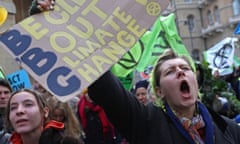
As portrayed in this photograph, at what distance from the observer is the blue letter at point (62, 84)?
2.16 meters

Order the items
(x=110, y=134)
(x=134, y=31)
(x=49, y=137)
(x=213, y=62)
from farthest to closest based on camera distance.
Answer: (x=213, y=62) < (x=110, y=134) < (x=49, y=137) < (x=134, y=31)

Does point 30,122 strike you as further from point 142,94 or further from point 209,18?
point 209,18

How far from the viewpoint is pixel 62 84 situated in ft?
7.18

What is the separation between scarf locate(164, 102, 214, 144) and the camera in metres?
2.41

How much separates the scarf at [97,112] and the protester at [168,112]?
270cm

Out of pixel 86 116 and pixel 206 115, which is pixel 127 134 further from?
pixel 86 116

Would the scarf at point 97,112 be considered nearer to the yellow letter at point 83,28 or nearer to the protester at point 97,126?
the protester at point 97,126

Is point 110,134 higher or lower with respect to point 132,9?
lower

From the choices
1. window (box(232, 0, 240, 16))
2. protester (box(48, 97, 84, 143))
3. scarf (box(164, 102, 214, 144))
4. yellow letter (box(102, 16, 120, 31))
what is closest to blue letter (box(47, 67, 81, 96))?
yellow letter (box(102, 16, 120, 31))

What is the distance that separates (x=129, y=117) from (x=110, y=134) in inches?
118

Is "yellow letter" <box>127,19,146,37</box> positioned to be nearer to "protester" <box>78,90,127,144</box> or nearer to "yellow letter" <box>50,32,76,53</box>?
"yellow letter" <box>50,32,76,53</box>

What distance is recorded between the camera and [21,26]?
2.38m

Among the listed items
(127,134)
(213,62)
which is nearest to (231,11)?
(213,62)

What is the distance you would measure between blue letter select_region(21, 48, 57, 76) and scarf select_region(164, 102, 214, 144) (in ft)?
2.33
